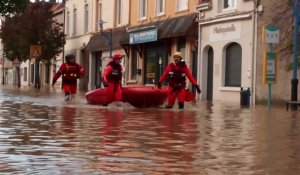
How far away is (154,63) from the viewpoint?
124 feet

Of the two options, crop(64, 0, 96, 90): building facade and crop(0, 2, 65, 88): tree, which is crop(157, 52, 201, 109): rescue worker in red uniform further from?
crop(0, 2, 65, 88): tree

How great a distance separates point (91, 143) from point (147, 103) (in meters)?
9.99

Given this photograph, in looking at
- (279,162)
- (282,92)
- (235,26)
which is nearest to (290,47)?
(282,92)

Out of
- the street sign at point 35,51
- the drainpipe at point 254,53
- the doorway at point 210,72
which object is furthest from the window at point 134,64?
the drainpipe at point 254,53

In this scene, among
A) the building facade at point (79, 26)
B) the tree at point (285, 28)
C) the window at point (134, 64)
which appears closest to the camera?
the tree at point (285, 28)

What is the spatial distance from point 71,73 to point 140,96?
9.60 feet

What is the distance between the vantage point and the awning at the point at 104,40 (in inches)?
1668

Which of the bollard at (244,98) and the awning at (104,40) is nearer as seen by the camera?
the bollard at (244,98)

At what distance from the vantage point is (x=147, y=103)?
1884cm

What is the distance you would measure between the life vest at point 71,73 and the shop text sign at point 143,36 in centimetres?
1547

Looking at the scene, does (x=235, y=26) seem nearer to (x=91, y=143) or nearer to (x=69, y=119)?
(x=69, y=119)

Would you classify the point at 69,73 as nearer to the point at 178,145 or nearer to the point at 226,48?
the point at 226,48

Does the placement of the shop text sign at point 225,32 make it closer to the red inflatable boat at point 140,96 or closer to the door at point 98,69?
the red inflatable boat at point 140,96

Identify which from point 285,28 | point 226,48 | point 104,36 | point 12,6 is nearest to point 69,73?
point 285,28
